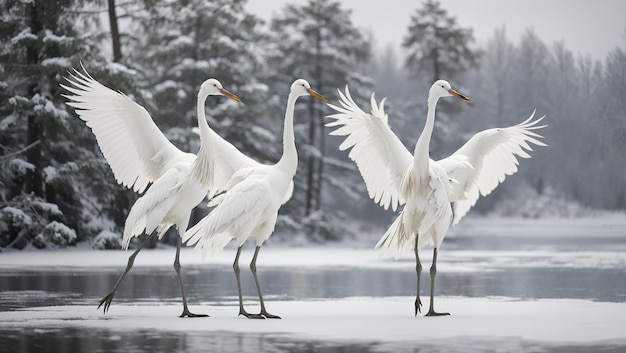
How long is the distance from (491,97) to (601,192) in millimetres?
19483

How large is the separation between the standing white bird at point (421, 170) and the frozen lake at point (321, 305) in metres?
0.90

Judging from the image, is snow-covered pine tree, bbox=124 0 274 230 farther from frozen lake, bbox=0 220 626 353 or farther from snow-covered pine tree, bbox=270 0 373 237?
frozen lake, bbox=0 220 626 353

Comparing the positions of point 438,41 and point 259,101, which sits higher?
point 438,41

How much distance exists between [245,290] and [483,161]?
4.02 metres

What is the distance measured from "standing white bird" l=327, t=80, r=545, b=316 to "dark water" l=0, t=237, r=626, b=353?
5.26 ft

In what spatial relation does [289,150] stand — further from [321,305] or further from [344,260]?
[344,260]

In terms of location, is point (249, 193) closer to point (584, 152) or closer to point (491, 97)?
point (584, 152)

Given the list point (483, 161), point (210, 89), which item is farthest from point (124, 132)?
point (483, 161)

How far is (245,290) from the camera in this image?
1467 cm

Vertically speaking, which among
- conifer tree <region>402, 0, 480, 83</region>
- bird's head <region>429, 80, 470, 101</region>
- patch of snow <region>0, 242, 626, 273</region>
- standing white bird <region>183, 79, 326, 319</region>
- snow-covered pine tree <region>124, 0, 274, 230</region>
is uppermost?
conifer tree <region>402, 0, 480, 83</region>

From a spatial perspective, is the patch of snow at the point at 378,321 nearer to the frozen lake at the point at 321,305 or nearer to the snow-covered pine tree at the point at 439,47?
the frozen lake at the point at 321,305

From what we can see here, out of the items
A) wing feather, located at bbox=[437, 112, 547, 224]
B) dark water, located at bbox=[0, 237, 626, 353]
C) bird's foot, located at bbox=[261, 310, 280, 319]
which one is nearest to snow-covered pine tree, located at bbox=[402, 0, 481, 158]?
dark water, located at bbox=[0, 237, 626, 353]

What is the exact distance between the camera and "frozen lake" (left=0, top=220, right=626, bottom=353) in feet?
26.7

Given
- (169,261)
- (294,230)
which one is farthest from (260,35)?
(169,261)
